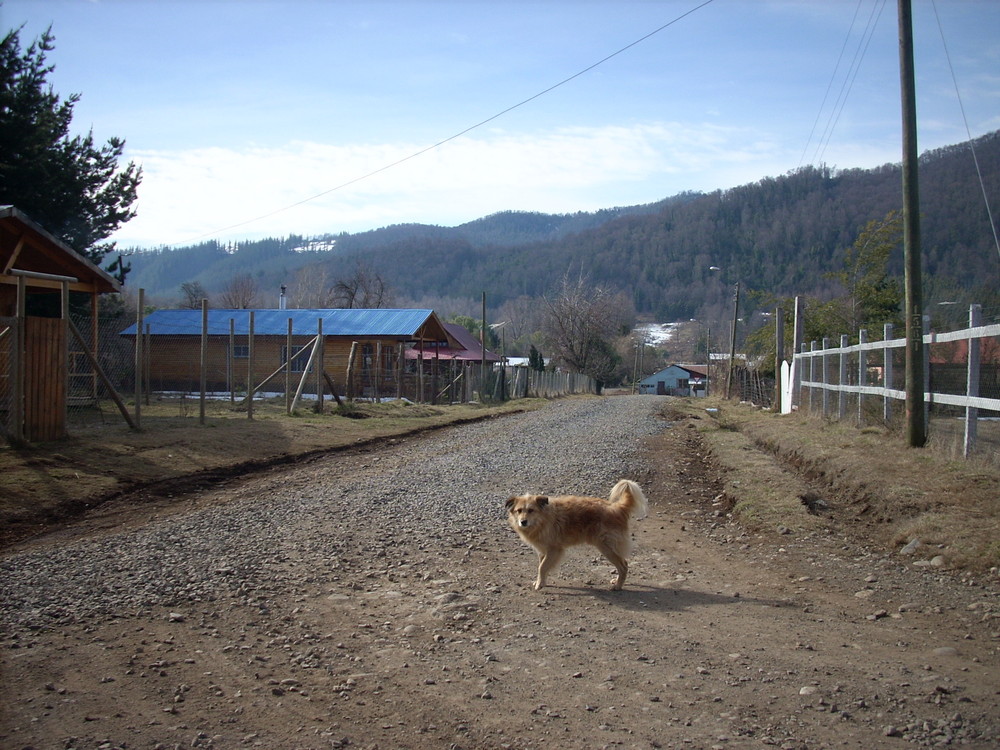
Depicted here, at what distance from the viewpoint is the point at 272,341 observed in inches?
1387

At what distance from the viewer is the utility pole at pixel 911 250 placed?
37.3ft

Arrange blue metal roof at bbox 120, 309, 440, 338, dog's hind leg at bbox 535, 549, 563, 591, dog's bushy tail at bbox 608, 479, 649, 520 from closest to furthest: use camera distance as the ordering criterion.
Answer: dog's hind leg at bbox 535, 549, 563, 591 → dog's bushy tail at bbox 608, 479, 649, 520 → blue metal roof at bbox 120, 309, 440, 338

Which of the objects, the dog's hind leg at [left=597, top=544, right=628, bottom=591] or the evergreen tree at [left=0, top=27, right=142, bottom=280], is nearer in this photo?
the dog's hind leg at [left=597, top=544, right=628, bottom=591]

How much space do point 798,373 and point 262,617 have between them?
21549 millimetres

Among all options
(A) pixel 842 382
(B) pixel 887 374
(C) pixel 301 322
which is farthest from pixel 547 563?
(C) pixel 301 322

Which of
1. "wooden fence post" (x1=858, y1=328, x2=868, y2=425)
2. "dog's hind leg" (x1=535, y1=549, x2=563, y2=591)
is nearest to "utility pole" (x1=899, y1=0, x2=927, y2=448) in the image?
"wooden fence post" (x1=858, y1=328, x2=868, y2=425)

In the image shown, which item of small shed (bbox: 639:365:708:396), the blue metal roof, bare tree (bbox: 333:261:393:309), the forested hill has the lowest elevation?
small shed (bbox: 639:365:708:396)

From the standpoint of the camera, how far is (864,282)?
29.6m

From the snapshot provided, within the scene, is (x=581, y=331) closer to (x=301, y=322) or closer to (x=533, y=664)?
(x=301, y=322)

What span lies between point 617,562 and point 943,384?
759 centimetres

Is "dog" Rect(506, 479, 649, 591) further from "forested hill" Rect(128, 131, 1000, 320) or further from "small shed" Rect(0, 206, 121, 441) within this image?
"forested hill" Rect(128, 131, 1000, 320)

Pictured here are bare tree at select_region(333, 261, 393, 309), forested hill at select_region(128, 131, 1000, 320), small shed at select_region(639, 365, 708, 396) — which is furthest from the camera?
small shed at select_region(639, 365, 708, 396)

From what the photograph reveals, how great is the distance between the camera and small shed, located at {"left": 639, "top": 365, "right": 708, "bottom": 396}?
10138 centimetres

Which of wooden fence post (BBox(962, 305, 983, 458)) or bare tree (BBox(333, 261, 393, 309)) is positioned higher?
bare tree (BBox(333, 261, 393, 309))
